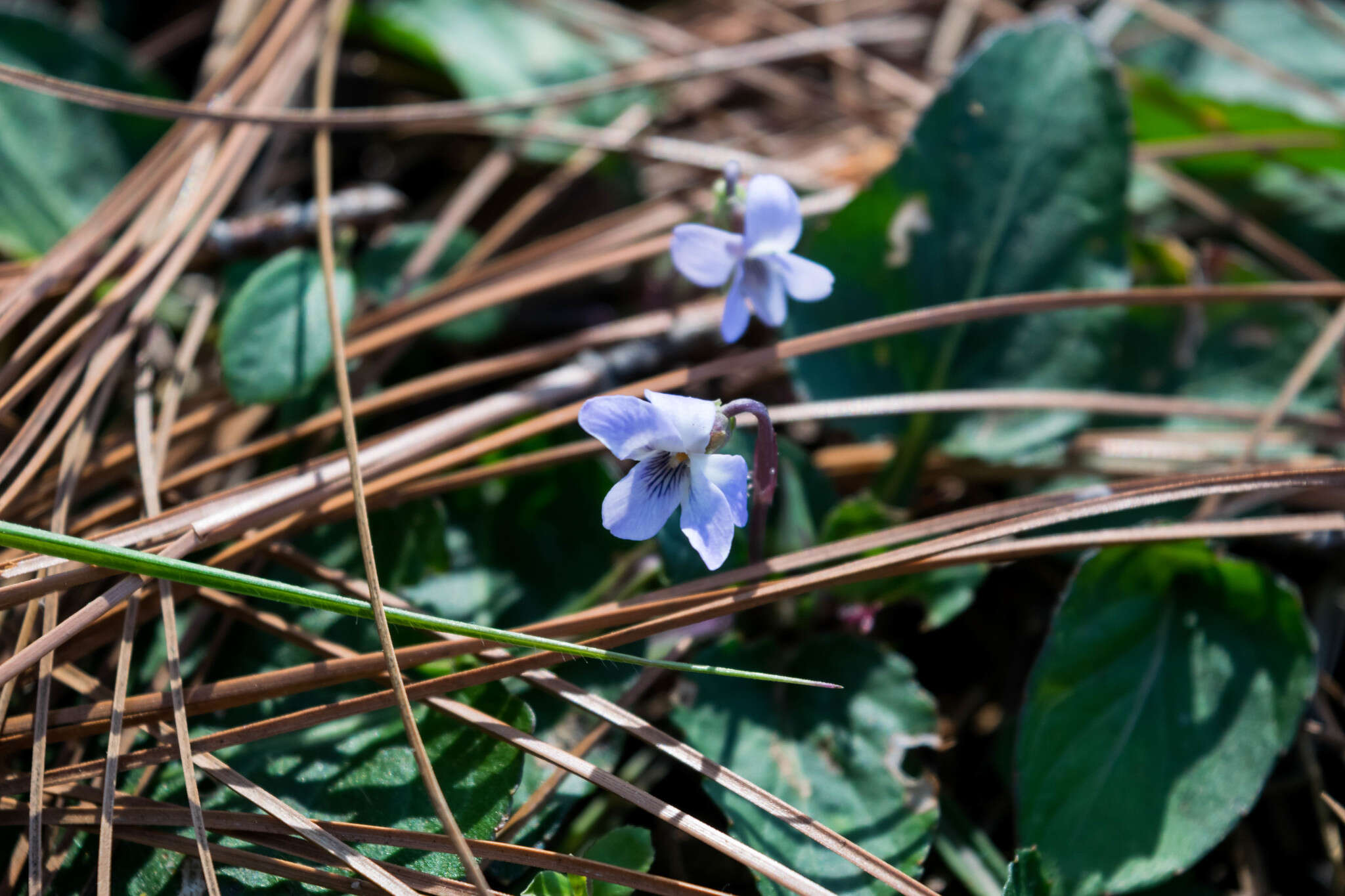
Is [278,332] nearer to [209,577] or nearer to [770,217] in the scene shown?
A: [209,577]

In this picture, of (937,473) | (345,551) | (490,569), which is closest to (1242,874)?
(937,473)

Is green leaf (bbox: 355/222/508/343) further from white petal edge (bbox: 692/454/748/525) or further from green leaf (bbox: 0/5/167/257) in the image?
white petal edge (bbox: 692/454/748/525)

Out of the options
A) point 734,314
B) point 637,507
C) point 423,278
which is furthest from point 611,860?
point 423,278

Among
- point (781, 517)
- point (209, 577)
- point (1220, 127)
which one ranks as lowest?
point (209, 577)

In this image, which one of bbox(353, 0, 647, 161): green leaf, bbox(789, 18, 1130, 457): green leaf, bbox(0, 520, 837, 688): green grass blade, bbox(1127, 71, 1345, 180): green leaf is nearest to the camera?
bbox(0, 520, 837, 688): green grass blade

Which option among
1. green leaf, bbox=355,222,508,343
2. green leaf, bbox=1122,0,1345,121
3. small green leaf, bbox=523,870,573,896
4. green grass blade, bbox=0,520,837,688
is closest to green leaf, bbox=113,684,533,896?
small green leaf, bbox=523,870,573,896

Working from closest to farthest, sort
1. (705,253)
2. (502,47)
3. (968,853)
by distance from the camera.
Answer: (705,253) < (968,853) < (502,47)
